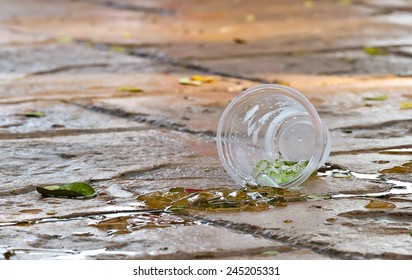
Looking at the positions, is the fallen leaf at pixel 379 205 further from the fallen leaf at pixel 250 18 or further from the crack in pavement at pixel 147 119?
the fallen leaf at pixel 250 18

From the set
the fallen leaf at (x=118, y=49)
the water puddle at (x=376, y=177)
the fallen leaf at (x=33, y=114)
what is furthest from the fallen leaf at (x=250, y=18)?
the water puddle at (x=376, y=177)

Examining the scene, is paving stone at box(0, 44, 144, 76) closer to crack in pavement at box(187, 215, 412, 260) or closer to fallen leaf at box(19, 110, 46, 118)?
fallen leaf at box(19, 110, 46, 118)

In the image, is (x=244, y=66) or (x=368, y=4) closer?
(x=244, y=66)

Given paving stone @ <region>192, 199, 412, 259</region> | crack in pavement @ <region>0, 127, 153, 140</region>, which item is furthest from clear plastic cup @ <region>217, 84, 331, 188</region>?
crack in pavement @ <region>0, 127, 153, 140</region>

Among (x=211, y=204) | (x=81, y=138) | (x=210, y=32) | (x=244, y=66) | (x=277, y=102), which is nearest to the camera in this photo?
(x=211, y=204)
